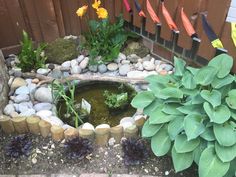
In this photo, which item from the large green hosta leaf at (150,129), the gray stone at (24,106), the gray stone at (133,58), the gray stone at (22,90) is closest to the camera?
the large green hosta leaf at (150,129)

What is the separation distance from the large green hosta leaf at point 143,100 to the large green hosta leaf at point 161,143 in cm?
20

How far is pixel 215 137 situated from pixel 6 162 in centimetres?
134

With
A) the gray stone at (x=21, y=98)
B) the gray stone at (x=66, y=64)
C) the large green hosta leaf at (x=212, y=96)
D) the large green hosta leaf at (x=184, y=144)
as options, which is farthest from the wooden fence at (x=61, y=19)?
the large green hosta leaf at (x=184, y=144)

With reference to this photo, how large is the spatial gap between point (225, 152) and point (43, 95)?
1.44m

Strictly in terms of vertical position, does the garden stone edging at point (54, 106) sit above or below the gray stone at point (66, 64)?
below

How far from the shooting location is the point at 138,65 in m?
2.65

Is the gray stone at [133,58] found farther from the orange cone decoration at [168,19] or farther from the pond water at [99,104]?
the orange cone decoration at [168,19]

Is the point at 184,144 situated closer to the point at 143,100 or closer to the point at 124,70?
the point at 143,100

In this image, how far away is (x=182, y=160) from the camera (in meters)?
1.66

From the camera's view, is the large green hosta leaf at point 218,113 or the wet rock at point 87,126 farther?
the wet rock at point 87,126

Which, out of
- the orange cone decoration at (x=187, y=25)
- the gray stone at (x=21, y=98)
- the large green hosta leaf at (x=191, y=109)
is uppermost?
the orange cone decoration at (x=187, y=25)

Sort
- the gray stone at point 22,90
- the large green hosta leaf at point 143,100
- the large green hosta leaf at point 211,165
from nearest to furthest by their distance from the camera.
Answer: the large green hosta leaf at point 211,165
the large green hosta leaf at point 143,100
the gray stone at point 22,90

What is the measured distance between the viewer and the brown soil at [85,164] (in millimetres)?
1854

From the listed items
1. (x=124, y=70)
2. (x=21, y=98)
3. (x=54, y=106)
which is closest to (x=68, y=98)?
(x=54, y=106)
